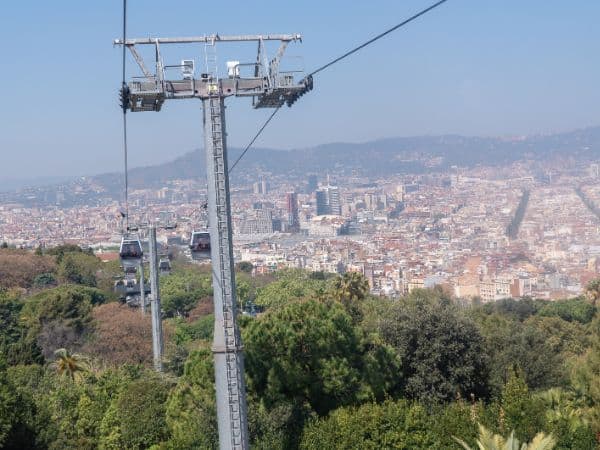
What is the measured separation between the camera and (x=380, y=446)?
12.7 meters

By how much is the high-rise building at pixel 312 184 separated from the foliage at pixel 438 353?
131 meters

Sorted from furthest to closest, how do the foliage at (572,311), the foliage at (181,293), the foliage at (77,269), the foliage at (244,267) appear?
the foliage at (244,267) → the foliage at (77,269) → the foliage at (181,293) → the foliage at (572,311)

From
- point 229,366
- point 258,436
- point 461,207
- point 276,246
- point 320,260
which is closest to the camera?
point 229,366

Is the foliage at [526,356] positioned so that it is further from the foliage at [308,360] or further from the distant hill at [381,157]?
the distant hill at [381,157]

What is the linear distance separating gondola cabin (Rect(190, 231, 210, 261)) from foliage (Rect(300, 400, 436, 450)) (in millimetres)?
3460

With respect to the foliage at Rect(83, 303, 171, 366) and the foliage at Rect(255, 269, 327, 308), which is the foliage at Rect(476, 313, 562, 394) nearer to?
the foliage at Rect(83, 303, 171, 366)

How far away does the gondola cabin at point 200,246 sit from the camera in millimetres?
10227

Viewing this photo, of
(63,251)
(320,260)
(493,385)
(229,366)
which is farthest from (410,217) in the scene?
(229,366)

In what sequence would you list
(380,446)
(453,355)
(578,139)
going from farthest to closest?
(578,139) < (453,355) < (380,446)

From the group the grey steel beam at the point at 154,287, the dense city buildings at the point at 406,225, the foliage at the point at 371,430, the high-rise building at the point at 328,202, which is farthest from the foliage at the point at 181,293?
the high-rise building at the point at 328,202

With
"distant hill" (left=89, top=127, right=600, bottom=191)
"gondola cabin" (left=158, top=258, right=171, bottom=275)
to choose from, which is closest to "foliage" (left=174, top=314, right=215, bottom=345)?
"gondola cabin" (left=158, top=258, right=171, bottom=275)

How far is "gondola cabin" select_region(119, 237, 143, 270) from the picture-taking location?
15.5 m

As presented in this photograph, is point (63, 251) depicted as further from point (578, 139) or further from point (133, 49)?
point (578, 139)

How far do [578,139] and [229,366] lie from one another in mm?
150760
